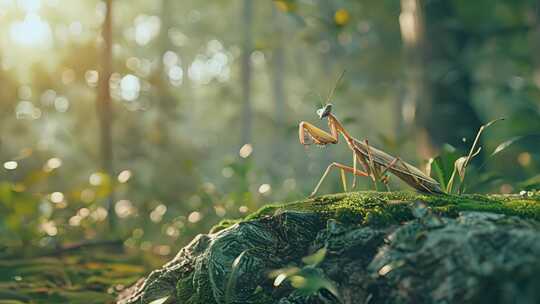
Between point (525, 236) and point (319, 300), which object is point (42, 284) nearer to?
point (319, 300)

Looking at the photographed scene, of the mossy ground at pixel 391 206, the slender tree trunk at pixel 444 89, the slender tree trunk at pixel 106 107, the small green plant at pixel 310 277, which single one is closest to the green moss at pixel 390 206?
the mossy ground at pixel 391 206

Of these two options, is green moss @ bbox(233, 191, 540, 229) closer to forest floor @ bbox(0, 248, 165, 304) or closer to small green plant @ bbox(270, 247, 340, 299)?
small green plant @ bbox(270, 247, 340, 299)

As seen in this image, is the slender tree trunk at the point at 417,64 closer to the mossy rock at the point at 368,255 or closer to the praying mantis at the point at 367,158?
the praying mantis at the point at 367,158

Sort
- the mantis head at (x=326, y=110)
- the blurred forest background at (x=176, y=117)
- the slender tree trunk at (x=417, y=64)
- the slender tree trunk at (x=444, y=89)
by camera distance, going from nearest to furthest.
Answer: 1. the mantis head at (x=326, y=110)
2. the blurred forest background at (x=176, y=117)
3. the slender tree trunk at (x=444, y=89)
4. the slender tree trunk at (x=417, y=64)

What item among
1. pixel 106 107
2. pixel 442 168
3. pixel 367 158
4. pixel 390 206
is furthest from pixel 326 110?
pixel 106 107

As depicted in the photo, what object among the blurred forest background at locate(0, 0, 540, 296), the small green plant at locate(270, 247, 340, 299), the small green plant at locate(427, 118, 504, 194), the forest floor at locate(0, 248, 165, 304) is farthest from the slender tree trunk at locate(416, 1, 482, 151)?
the small green plant at locate(270, 247, 340, 299)

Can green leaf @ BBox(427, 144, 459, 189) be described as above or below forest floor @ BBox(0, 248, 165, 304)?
above

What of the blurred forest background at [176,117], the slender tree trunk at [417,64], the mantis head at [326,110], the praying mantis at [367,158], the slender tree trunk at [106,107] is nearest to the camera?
the praying mantis at [367,158]
